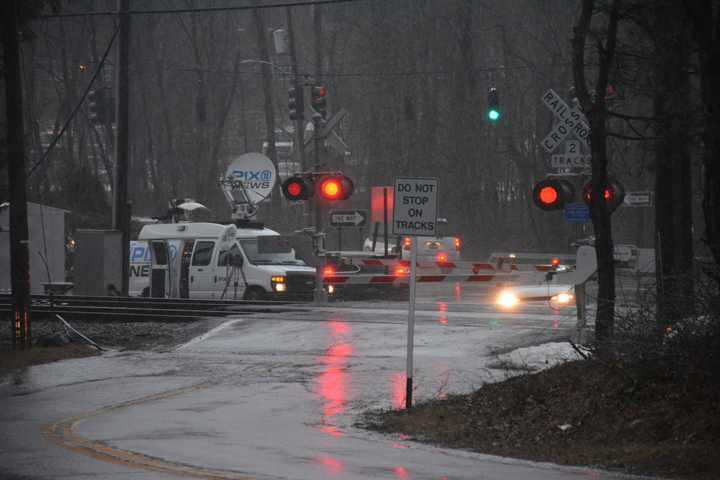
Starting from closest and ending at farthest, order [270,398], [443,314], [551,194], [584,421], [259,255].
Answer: [584,421] → [270,398] → [551,194] → [443,314] → [259,255]

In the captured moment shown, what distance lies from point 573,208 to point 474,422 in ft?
23.7

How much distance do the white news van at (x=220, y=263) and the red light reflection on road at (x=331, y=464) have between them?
18373 millimetres

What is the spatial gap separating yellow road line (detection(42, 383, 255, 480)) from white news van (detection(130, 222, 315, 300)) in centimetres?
1508

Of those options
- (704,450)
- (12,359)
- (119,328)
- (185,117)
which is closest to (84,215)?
(185,117)

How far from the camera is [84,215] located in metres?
50.7

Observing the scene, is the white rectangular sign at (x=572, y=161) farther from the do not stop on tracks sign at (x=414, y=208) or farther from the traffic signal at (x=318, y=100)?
the traffic signal at (x=318, y=100)

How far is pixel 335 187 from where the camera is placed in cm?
2516

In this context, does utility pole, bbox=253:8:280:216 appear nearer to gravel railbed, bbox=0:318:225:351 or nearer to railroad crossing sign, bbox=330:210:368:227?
railroad crossing sign, bbox=330:210:368:227

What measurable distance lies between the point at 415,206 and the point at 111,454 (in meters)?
4.70

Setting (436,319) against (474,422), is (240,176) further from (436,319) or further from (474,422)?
(474,422)

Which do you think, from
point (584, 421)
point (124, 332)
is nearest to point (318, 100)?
point (124, 332)

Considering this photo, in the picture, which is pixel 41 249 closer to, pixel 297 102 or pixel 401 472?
pixel 297 102

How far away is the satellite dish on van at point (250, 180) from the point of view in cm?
3294

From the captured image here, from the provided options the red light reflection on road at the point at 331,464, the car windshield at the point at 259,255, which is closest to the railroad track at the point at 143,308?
the car windshield at the point at 259,255
